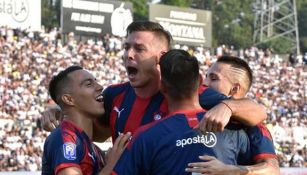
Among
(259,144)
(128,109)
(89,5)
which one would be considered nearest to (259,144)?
(259,144)

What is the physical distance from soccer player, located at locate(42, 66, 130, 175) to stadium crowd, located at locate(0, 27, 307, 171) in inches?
513

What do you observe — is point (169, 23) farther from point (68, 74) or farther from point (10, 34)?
point (68, 74)

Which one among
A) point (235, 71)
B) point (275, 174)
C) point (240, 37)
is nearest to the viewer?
point (275, 174)

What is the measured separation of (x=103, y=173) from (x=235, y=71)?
117cm

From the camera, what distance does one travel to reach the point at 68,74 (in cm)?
495

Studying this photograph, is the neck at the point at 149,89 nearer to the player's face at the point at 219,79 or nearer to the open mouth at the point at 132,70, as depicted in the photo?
the open mouth at the point at 132,70

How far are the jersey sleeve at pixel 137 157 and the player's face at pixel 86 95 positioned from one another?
110cm

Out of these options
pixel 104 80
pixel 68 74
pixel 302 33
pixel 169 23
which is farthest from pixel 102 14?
pixel 302 33

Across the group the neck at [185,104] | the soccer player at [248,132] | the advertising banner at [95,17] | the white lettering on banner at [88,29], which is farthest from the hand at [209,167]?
the white lettering on banner at [88,29]

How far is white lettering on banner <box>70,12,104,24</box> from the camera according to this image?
106 feet

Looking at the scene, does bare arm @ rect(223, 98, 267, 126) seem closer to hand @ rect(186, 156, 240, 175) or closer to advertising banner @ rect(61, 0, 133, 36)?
hand @ rect(186, 156, 240, 175)

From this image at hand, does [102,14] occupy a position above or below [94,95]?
above

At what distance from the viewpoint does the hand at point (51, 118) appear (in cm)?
521

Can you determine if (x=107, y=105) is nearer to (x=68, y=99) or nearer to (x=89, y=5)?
(x=68, y=99)
